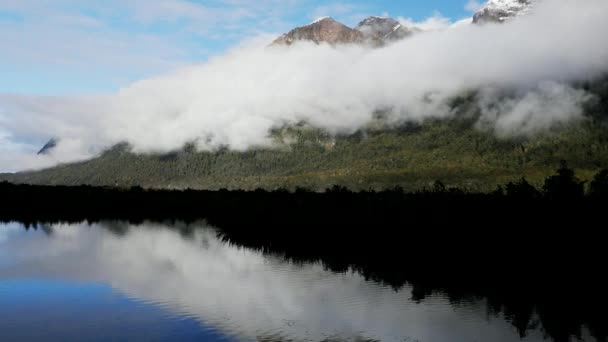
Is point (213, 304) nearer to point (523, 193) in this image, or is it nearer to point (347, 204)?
point (523, 193)

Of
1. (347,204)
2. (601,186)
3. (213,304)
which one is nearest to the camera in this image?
(213,304)

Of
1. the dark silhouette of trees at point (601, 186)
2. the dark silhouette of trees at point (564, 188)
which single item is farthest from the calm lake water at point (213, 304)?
the dark silhouette of trees at point (601, 186)

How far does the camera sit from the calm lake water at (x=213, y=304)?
30.9 m

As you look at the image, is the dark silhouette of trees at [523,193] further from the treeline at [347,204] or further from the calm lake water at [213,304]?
the calm lake water at [213,304]

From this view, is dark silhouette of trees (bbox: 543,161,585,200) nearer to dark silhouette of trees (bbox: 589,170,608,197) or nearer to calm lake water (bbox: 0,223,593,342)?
dark silhouette of trees (bbox: 589,170,608,197)

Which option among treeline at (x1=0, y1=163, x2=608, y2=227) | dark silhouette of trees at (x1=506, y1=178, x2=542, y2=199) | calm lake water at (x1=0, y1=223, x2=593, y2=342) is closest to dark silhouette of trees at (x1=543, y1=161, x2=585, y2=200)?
treeline at (x1=0, y1=163, x2=608, y2=227)

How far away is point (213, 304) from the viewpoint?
38.8 metres

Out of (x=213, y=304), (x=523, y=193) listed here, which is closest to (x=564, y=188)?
(x=523, y=193)

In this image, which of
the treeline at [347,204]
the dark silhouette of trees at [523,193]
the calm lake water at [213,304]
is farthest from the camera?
the dark silhouette of trees at [523,193]

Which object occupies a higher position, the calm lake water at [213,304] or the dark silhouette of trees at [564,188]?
the dark silhouette of trees at [564,188]

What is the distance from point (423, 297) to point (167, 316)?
18.1 metres

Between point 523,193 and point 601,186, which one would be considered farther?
point 523,193

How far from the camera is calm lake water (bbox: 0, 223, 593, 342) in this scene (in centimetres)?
3092

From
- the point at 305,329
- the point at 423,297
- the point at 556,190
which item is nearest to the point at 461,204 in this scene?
the point at 556,190
